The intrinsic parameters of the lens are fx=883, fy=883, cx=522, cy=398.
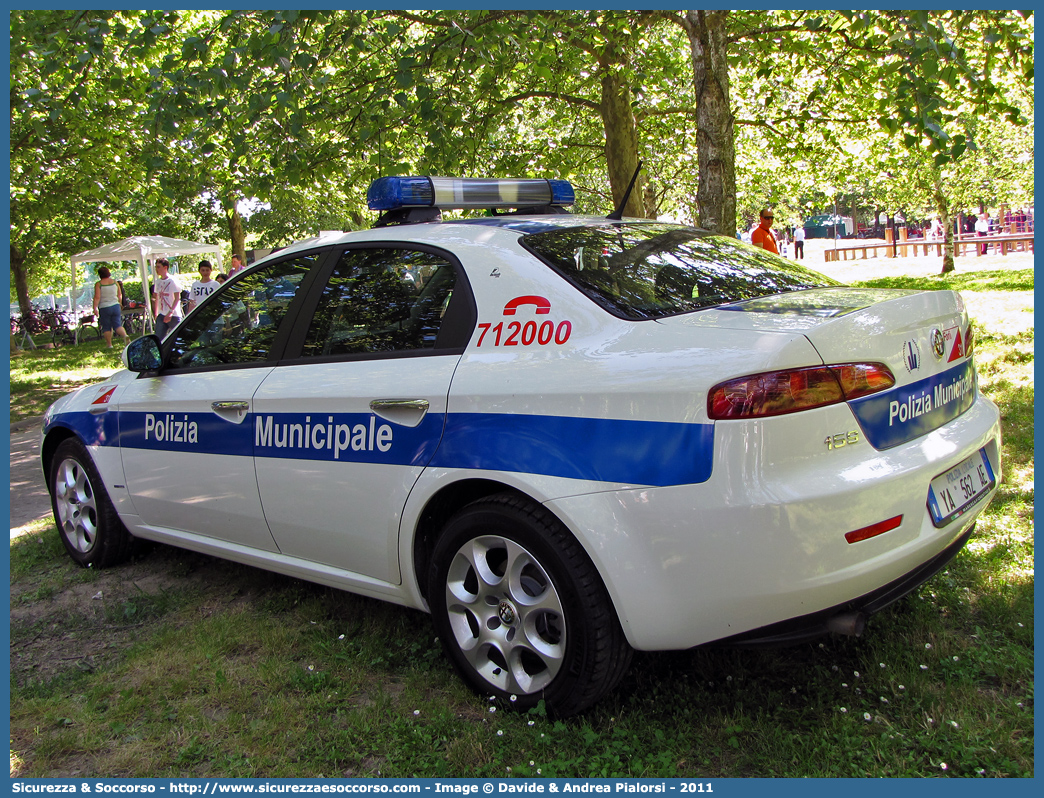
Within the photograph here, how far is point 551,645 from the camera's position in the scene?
278 cm

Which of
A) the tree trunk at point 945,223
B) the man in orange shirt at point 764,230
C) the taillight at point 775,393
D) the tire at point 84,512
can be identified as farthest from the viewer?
the tree trunk at point 945,223

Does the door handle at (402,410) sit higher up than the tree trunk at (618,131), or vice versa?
the tree trunk at (618,131)

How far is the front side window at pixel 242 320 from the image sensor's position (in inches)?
146

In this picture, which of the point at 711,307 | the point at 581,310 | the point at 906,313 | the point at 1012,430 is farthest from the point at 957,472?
the point at 1012,430

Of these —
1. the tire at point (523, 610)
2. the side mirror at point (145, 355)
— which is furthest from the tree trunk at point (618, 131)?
the tire at point (523, 610)

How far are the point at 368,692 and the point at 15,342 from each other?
2367cm

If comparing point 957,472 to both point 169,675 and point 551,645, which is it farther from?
point 169,675

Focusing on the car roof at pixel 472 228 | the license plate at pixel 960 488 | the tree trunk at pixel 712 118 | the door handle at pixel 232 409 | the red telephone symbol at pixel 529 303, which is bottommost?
the license plate at pixel 960 488

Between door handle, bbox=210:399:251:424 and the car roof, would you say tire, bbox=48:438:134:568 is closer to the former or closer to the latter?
door handle, bbox=210:399:251:424

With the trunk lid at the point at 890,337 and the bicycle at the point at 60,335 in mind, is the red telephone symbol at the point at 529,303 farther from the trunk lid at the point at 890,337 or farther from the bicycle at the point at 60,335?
the bicycle at the point at 60,335

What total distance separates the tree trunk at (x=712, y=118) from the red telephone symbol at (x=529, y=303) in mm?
4852

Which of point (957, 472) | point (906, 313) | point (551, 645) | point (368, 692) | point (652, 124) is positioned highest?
point (652, 124)

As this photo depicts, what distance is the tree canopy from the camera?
21.3ft

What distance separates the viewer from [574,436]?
2590mm
